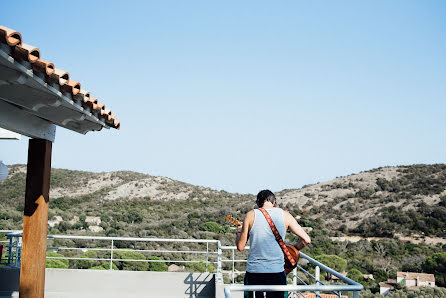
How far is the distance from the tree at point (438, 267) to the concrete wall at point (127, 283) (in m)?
13.9

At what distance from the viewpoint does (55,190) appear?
138 ft

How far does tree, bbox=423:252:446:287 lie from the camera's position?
17562 millimetres

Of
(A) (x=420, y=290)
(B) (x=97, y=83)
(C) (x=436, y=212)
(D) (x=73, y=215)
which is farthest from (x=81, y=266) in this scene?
(C) (x=436, y=212)

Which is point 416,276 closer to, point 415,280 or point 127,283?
point 415,280

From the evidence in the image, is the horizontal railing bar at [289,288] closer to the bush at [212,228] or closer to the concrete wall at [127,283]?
the concrete wall at [127,283]

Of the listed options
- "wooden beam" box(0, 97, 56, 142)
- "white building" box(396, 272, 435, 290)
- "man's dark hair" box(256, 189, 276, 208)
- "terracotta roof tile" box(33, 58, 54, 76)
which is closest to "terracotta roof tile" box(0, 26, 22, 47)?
"terracotta roof tile" box(33, 58, 54, 76)

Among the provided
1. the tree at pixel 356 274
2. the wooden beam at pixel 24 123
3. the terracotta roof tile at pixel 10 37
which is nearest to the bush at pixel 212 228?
the tree at pixel 356 274

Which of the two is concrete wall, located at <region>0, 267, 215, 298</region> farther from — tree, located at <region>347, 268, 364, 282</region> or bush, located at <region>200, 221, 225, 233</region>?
bush, located at <region>200, 221, 225, 233</region>

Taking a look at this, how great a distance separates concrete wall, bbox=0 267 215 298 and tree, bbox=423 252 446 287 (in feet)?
45.6

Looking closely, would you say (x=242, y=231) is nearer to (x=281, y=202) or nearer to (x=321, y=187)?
(x=281, y=202)

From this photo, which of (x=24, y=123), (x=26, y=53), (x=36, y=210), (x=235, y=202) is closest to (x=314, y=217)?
(x=235, y=202)

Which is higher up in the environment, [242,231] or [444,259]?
[242,231]

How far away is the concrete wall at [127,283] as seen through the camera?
734cm

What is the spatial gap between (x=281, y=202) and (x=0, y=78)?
35.2m
